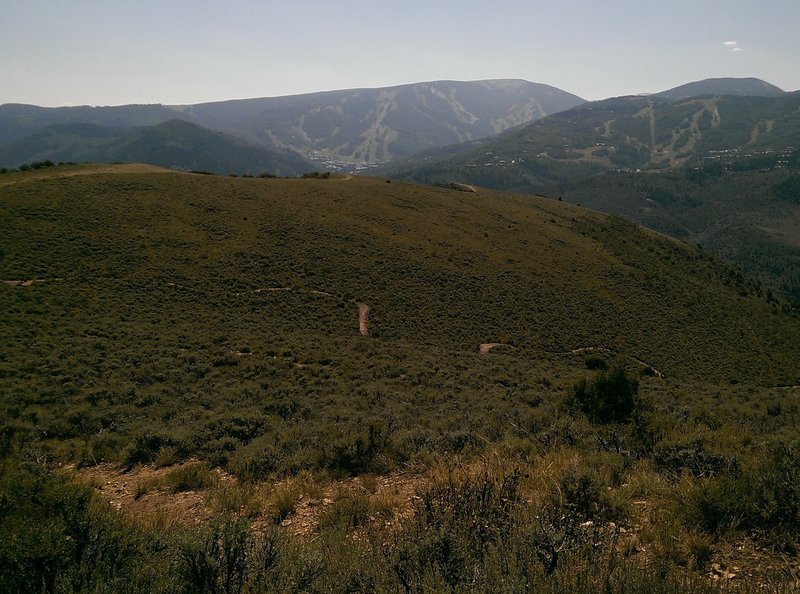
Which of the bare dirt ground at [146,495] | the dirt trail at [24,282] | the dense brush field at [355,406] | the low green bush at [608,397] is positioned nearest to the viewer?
the dense brush field at [355,406]

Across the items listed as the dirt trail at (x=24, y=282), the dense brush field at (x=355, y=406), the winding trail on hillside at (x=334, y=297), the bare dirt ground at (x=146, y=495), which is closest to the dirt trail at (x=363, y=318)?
the winding trail on hillside at (x=334, y=297)

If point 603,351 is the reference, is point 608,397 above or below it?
above

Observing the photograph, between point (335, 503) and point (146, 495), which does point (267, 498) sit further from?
point (146, 495)

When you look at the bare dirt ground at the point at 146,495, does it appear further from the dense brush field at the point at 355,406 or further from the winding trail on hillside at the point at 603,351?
the winding trail on hillside at the point at 603,351

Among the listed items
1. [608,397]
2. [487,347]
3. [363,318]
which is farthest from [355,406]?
[487,347]

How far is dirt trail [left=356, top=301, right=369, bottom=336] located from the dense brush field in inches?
14.6

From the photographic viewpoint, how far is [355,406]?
15.2 m

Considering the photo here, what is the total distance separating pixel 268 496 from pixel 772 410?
22.8 m

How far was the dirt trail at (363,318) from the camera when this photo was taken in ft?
109

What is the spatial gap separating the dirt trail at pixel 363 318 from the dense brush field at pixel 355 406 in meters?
0.37

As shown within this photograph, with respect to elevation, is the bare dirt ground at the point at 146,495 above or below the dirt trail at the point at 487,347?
above

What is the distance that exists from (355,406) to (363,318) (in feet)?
66.8

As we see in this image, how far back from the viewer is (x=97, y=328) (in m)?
23.3

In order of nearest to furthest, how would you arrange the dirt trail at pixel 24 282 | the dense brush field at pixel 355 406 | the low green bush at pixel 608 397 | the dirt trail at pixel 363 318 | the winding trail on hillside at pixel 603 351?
the dense brush field at pixel 355 406, the low green bush at pixel 608 397, the dirt trail at pixel 24 282, the dirt trail at pixel 363 318, the winding trail on hillside at pixel 603 351
